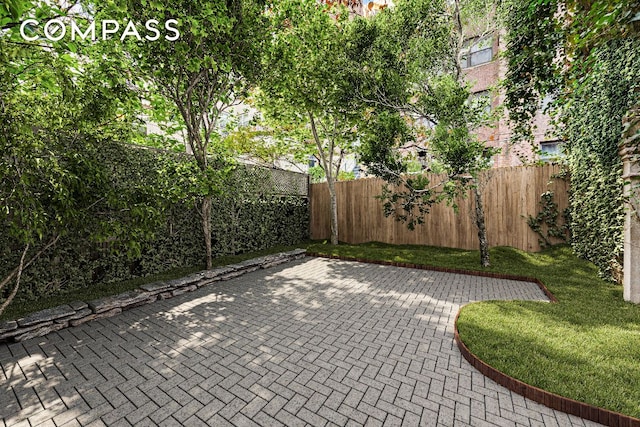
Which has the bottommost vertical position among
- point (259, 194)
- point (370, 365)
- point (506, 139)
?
point (370, 365)

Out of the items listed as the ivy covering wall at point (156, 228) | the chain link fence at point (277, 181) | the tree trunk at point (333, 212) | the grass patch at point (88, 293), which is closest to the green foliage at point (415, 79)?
the tree trunk at point (333, 212)

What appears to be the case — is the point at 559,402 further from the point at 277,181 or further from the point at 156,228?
the point at 277,181

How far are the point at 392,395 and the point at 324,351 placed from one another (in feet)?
3.23

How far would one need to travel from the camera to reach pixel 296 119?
33.2ft

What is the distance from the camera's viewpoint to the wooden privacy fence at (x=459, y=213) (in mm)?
7941

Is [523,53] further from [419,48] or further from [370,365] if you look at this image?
[370,365]

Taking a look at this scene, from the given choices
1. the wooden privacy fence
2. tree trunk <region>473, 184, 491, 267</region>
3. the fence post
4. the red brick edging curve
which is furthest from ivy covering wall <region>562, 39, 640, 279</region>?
the red brick edging curve

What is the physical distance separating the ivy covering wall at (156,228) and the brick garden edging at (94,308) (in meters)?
0.77

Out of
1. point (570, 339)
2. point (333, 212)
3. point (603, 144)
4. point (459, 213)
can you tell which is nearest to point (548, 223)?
point (459, 213)

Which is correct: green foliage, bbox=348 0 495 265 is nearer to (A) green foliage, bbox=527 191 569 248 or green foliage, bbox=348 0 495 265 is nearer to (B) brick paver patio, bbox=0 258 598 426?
(A) green foliage, bbox=527 191 569 248

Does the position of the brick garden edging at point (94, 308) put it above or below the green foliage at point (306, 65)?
below

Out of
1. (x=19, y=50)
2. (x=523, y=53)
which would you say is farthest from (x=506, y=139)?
(x=19, y=50)

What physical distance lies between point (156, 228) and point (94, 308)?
214 cm

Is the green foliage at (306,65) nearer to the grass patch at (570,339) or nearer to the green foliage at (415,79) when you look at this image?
the green foliage at (415,79)
